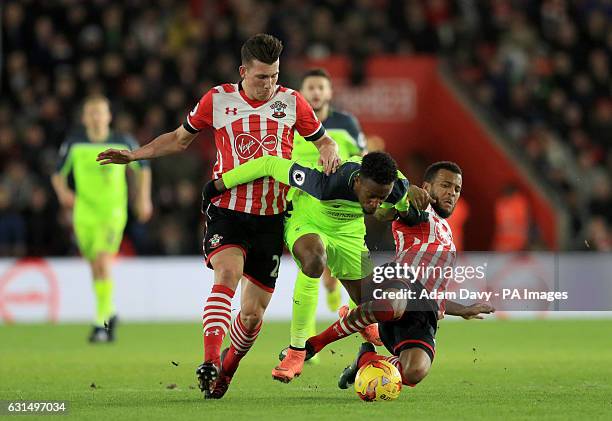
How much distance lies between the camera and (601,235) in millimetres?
17859

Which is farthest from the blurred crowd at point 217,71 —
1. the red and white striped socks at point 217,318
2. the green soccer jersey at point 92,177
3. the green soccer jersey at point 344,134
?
the red and white striped socks at point 217,318

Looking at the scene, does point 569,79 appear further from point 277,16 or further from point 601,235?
point 277,16

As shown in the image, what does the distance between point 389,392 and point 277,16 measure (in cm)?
1217

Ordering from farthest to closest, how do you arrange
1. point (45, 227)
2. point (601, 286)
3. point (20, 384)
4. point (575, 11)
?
point (575, 11)
point (45, 227)
point (601, 286)
point (20, 384)

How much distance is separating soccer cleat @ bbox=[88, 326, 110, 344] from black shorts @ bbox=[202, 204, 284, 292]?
4842 mm

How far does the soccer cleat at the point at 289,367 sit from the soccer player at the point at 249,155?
279 millimetres

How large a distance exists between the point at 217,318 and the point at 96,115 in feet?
18.6

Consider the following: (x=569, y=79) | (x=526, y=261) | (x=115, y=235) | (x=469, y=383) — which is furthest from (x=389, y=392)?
(x=569, y=79)

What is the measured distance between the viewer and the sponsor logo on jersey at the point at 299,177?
7.65 metres

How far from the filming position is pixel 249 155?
7.93 metres

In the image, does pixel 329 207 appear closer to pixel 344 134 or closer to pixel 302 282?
pixel 302 282

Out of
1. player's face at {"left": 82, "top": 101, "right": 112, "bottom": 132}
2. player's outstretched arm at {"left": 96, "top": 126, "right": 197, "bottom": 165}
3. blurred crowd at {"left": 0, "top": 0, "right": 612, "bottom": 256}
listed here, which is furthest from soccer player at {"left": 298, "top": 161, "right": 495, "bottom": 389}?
blurred crowd at {"left": 0, "top": 0, "right": 612, "bottom": 256}

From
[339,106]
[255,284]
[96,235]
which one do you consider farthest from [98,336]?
[339,106]

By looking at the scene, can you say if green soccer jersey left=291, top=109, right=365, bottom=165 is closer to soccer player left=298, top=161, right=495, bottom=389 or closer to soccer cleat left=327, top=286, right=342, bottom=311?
soccer cleat left=327, top=286, right=342, bottom=311
